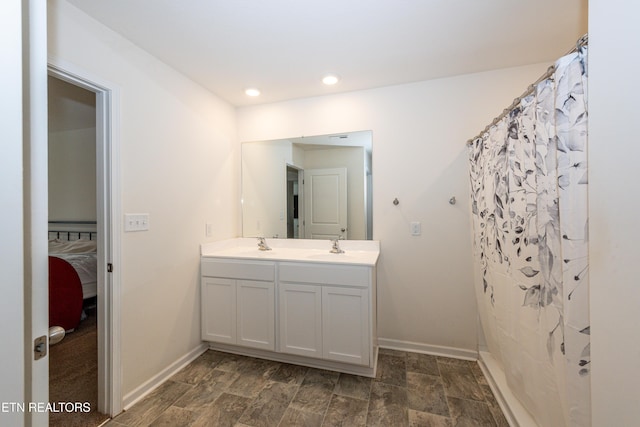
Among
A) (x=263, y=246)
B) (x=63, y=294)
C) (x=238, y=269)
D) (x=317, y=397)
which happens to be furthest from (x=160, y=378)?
(x=63, y=294)

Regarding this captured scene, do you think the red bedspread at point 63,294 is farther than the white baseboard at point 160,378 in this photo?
Yes

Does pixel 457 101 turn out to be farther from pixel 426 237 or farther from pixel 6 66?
pixel 6 66

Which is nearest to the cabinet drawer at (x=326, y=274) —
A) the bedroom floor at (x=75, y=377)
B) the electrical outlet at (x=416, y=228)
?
the electrical outlet at (x=416, y=228)

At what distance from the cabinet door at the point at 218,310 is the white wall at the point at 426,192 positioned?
4.28ft

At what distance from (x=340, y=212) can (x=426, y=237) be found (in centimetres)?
80

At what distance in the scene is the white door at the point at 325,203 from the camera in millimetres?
2473

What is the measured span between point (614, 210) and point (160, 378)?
102 inches

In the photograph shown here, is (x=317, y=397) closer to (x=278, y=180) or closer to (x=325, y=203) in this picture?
(x=325, y=203)

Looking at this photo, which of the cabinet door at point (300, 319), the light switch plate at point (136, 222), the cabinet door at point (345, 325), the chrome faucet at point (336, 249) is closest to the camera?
the light switch plate at point (136, 222)

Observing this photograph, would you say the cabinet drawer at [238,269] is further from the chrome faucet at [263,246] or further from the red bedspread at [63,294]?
the red bedspread at [63,294]

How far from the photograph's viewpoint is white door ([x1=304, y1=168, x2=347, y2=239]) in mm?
2473

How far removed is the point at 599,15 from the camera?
0.75 metres

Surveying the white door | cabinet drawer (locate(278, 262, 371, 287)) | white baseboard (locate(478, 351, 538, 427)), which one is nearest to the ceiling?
the white door

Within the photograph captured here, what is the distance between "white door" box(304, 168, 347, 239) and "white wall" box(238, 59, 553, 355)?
0.32m
